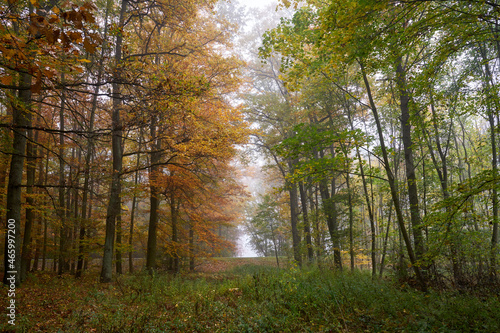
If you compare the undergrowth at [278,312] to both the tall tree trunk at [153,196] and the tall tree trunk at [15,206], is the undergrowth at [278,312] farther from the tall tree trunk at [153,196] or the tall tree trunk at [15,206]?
the tall tree trunk at [153,196]

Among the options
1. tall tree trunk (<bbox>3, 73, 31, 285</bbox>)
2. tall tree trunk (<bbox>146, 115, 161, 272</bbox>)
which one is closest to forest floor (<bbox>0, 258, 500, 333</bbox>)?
tall tree trunk (<bbox>3, 73, 31, 285</bbox>)

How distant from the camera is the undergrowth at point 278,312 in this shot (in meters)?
4.16

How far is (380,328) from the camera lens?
4.14m

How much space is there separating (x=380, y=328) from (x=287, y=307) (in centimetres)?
186

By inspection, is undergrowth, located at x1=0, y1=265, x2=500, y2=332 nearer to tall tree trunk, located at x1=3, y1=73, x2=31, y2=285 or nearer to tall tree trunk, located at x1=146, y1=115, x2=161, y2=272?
tall tree trunk, located at x1=3, y1=73, x2=31, y2=285

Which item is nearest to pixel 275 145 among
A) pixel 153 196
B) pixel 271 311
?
pixel 271 311

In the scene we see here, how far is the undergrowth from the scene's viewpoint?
416 centimetres

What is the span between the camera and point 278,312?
→ 16.3 feet

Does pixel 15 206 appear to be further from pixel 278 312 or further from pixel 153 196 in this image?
pixel 278 312

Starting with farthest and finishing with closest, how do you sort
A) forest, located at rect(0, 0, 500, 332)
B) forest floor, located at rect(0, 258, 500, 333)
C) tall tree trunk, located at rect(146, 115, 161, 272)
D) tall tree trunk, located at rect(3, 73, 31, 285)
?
tall tree trunk, located at rect(146, 115, 161, 272) → tall tree trunk, located at rect(3, 73, 31, 285) → forest floor, located at rect(0, 258, 500, 333) → forest, located at rect(0, 0, 500, 332)

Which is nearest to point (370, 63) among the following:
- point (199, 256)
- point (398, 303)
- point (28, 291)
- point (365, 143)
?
point (365, 143)

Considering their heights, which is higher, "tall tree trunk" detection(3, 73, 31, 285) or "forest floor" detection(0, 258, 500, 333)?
"tall tree trunk" detection(3, 73, 31, 285)

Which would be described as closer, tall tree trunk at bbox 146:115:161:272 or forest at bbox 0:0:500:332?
forest at bbox 0:0:500:332

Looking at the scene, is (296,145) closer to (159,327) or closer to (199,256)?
(159,327)
